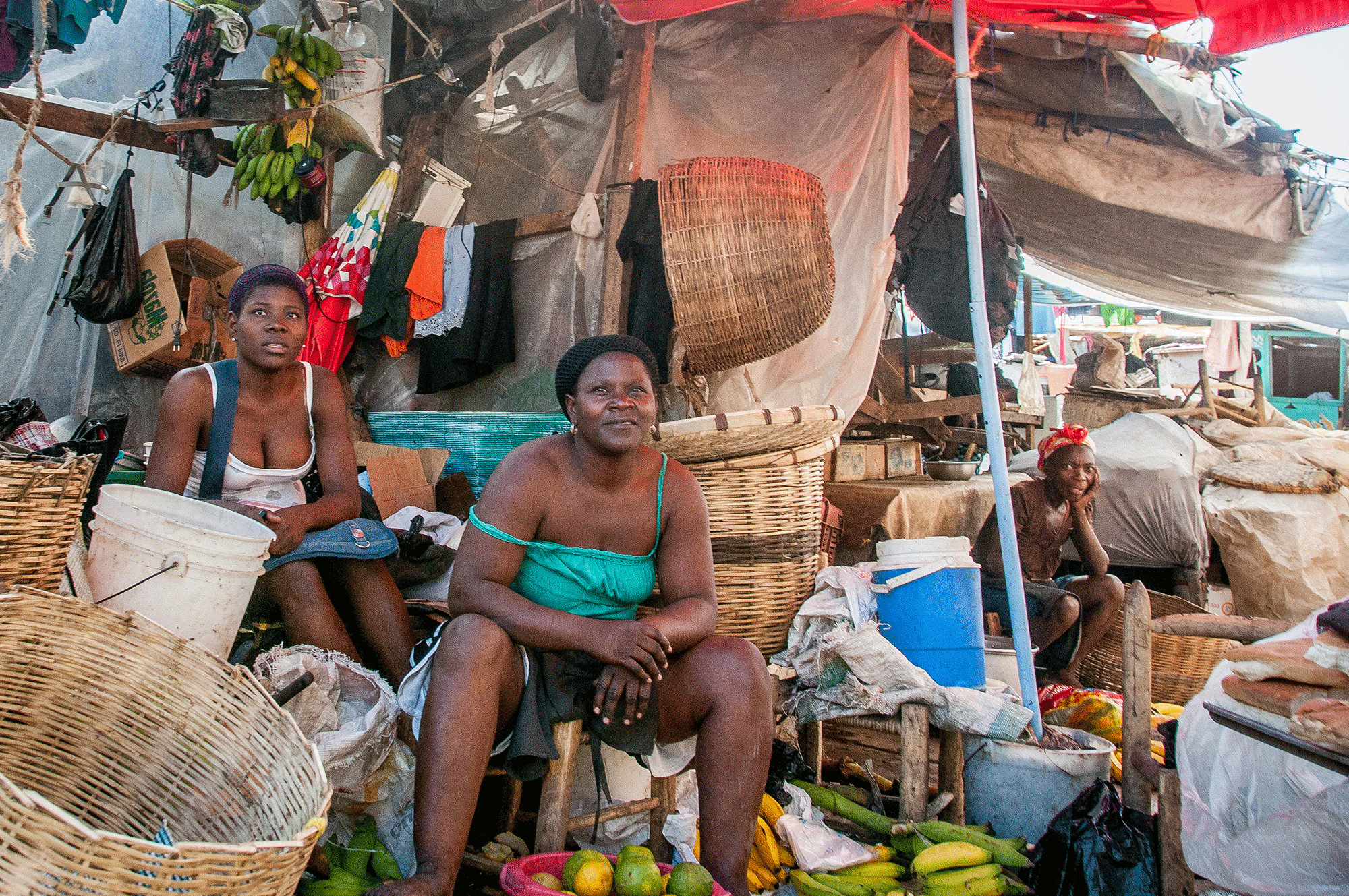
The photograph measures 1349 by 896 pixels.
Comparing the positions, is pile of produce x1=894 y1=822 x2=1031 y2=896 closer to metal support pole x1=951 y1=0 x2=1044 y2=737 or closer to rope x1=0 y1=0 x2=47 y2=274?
metal support pole x1=951 y1=0 x2=1044 y2=737

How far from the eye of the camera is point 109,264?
4832 mm

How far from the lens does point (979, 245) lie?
3.37 meters

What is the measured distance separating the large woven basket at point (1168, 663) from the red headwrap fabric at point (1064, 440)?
91cm

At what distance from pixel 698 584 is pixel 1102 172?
5.00 metres

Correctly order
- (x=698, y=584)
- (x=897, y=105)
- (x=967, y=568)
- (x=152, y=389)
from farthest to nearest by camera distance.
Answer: (x=152, y=389) < (x=897, y=105) < (x=967, y=568) < (x=698, y=584)

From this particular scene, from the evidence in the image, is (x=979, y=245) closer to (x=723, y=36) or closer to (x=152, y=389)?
(x=723, y=36)

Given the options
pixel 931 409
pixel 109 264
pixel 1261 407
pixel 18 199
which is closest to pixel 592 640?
pixel 18 199

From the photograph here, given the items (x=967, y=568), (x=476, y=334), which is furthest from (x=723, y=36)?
(x=967, y=568)

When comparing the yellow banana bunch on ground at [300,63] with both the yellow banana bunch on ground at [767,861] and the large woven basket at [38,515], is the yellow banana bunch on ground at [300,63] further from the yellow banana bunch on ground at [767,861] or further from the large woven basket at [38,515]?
the yellow banana bunch on ground at [767,861]

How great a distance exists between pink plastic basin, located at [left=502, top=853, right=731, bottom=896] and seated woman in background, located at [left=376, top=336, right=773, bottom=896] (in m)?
0.14

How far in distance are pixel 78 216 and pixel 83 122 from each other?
1.51 meters

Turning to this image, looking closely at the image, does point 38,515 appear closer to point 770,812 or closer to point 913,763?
point 770,812

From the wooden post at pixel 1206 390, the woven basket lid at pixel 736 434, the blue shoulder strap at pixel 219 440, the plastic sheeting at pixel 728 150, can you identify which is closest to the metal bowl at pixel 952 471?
the plastic sheeting at pixel 728 150

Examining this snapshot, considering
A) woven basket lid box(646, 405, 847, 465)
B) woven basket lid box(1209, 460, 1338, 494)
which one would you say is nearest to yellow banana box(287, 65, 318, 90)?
woven basket lid box(646, 405, 847, 465)
